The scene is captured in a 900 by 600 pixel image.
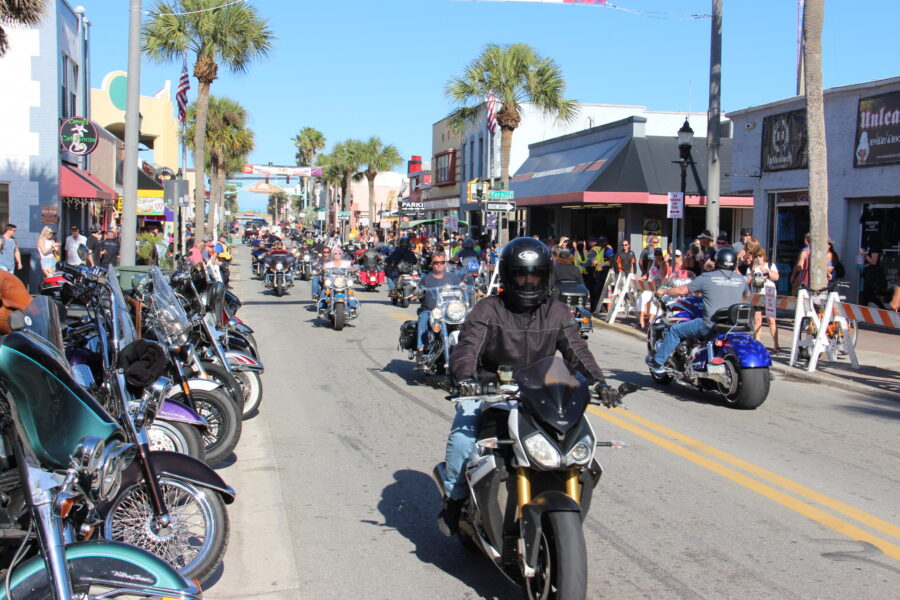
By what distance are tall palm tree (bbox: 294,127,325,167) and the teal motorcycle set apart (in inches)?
3610

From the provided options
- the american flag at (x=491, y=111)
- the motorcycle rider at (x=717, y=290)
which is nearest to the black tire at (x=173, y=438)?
the motorcycle rider at (x=717, y=290)

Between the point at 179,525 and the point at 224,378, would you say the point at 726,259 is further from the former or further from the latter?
the point at 179,525

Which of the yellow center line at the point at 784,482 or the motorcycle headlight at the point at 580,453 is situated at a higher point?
the motorcycle headlight at the point at 580,453

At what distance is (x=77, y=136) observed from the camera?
80.0ft

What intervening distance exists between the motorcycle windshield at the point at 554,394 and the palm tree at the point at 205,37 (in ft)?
88.0

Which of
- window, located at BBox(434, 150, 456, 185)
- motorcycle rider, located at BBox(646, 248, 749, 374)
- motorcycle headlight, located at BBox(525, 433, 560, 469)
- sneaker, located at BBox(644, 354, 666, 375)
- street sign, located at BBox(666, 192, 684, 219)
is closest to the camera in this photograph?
motorcycle headlight, located at BBox(525, 433, 560, 469)

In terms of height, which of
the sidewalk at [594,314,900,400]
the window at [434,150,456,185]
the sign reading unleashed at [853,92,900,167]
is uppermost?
the window at [434,150,456,185]

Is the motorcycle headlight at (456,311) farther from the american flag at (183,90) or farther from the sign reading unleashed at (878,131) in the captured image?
the american flag at (183,90)

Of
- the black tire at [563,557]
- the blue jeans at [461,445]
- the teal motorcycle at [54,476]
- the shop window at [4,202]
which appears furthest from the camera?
the shop window at [4,202]

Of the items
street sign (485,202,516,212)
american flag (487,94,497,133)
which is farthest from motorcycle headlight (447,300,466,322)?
american flag (487,94,497,133)

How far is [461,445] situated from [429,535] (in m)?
1.21

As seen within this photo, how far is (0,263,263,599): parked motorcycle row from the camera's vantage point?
322 cm

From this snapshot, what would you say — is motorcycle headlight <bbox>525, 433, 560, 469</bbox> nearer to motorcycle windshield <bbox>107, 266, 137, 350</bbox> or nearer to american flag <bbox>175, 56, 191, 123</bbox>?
motorcycle windshield <bbox>107, 266, 137, 350</bbox>

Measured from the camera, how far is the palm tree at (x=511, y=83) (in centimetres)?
3103
